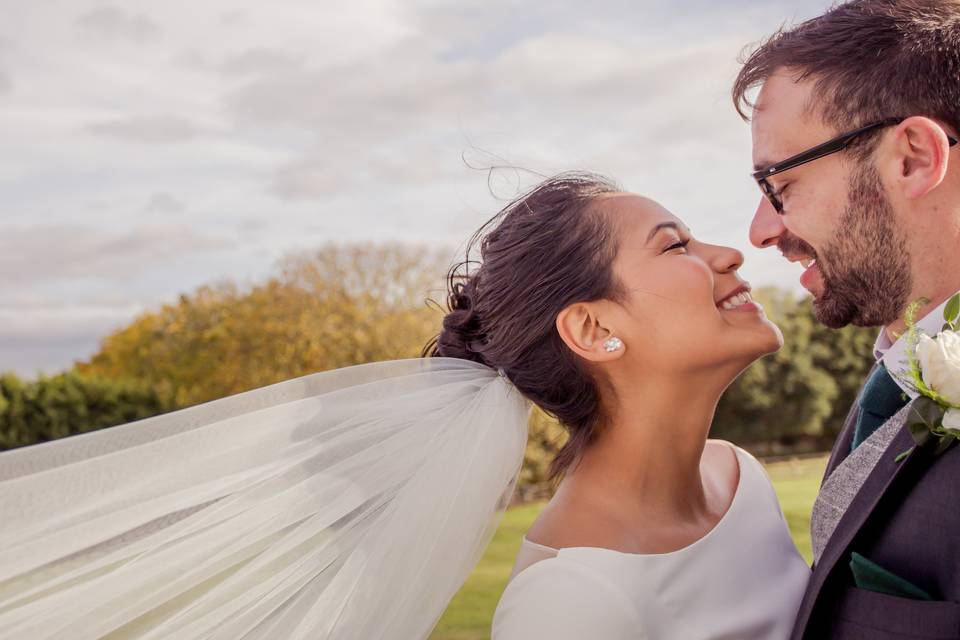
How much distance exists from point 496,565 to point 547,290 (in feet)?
40.9

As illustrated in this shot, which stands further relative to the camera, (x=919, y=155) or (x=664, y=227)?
(x=664, y=227)

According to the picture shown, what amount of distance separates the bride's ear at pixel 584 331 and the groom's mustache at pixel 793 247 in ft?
2.20

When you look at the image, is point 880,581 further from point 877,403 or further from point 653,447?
point 653,447

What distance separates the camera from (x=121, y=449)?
2832mm

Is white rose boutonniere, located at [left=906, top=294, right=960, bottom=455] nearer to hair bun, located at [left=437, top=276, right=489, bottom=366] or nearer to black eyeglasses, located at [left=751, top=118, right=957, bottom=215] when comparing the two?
black eyeglasses, located at [left=751, top=118, right=957, bottom=215]

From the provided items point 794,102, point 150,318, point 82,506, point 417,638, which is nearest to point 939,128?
point 794,102

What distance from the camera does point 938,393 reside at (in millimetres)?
2262

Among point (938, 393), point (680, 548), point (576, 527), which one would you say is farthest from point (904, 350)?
point (576, 527)

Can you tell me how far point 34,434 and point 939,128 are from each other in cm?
2809

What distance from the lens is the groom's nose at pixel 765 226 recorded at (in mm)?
3250

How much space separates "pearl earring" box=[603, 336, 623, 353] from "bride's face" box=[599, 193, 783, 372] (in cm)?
2

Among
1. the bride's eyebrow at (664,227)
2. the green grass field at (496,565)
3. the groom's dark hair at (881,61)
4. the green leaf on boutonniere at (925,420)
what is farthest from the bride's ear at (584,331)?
the green grass field at (496,565)

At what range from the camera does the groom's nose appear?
3.25 m

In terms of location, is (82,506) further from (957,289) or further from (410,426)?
(957,289)
